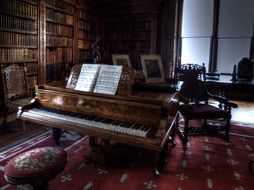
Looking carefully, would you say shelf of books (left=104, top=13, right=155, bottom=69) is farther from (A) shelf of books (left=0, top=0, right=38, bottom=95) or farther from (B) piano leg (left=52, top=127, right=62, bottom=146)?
(B) piano leg (left=52, top=127, right=62, bottom=146)

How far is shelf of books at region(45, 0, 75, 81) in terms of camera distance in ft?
15.4

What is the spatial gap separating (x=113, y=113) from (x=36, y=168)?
813 millimetres

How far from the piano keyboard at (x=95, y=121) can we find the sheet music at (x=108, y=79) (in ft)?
0.87

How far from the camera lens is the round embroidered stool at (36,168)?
1.42 meters

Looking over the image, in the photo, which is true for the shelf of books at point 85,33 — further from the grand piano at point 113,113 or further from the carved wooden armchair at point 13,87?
the grand piano at point 113,113

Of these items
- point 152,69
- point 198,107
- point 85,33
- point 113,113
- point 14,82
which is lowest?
point 198,107

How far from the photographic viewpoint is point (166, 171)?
7.73ft

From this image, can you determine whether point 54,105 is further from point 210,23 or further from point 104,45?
point 210,23

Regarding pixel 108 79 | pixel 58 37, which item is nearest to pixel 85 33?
pixel 58 37

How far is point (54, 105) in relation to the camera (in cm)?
237

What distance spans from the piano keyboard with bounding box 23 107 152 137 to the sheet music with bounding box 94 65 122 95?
0.27 meters

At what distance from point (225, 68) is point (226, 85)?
3.38 m

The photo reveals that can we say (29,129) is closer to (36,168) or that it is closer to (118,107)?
(118,107)

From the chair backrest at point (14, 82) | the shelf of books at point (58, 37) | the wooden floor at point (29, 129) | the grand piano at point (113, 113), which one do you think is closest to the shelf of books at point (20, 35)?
the chair backrest at point (14, 82)
